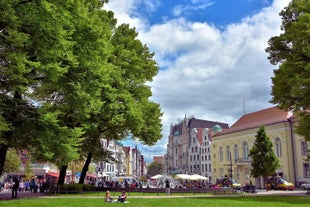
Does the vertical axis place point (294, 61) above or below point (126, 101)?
above

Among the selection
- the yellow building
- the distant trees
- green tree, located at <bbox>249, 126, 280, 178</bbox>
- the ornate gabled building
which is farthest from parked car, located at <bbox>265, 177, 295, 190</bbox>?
the ornate gabled building

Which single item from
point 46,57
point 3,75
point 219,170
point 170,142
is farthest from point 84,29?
point 170,142

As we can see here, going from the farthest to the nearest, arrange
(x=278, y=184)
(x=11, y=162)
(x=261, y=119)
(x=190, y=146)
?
(x=190, y=146), (x=261, y=119), (x=11, y=162), (x=278, y=184)

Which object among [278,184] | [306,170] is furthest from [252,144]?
[278,184]

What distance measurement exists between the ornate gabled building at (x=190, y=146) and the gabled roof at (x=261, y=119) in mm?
16873

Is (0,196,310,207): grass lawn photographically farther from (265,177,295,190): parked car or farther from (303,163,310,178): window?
(303,163,310,178): window

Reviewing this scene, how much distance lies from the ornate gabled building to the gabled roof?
16.9 m

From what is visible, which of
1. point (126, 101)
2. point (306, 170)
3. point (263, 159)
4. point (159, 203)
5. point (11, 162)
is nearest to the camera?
point (159, 203)

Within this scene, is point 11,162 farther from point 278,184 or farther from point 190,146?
point 190,146

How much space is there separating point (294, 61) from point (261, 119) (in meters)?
47.2

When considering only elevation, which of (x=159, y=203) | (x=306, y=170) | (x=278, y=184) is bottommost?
(x=159, y=203)

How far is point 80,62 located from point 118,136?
1631cm

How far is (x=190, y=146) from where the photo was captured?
384 ft

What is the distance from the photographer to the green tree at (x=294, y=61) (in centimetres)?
2328
